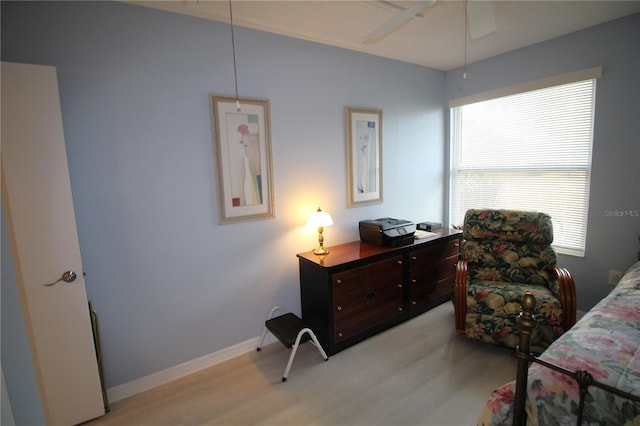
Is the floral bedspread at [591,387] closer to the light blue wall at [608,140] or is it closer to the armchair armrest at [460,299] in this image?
the armchair armrest at [460,299]

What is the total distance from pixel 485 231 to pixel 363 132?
1463 millimetres

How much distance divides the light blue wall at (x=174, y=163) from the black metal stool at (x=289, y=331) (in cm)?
16

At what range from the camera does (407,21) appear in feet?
7.43

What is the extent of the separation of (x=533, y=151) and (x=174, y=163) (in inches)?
129

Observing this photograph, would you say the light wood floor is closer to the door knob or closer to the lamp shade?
the door knob

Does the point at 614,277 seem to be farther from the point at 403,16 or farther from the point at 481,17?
the point at 403,16

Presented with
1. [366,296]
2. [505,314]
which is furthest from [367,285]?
[505,314]

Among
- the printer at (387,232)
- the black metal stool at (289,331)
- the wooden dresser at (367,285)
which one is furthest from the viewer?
the printer at (387,232)

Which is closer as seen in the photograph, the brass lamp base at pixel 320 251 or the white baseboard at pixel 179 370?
the white baseboard at pixel 179 370

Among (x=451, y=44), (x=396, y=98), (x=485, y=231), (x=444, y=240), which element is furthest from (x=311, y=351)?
(x=451, y=44)

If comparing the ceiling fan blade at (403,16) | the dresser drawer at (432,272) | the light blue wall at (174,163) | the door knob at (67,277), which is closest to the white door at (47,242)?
the door knob at (67,277)

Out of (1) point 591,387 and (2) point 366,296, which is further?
(2) point 366,296

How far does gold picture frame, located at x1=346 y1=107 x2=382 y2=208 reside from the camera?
2.94 metres

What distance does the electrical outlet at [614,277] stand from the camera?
260 centimetres
